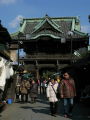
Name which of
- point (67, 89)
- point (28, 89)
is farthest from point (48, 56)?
point (67, 89)

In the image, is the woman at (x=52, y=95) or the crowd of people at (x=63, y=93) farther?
the woman at (x=52, y=95)

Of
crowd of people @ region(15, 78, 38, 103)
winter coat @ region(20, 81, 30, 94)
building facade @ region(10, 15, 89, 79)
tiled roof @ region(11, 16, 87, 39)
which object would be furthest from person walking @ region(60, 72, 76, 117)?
tiled roof @ region(11, 16, 87, 39)

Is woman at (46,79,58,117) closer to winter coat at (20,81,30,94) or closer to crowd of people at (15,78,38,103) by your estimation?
crowd of people at (15,78,38,103)

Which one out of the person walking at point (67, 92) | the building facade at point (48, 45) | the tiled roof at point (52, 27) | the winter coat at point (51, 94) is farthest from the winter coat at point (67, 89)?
the tiled roof at point (52, 27)

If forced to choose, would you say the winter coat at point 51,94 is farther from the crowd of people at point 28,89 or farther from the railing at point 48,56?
the railing at point 48,56

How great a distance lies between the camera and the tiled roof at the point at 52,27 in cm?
4147

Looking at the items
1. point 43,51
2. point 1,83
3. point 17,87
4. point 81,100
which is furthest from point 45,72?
point 1,83

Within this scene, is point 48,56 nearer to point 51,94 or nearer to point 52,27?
point 52,27

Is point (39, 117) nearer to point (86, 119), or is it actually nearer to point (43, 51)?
point (86, 119)

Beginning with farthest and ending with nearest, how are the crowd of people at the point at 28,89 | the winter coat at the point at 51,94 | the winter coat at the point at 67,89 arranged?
1. the crowd of people at the point at 28,89
2. the winter coat at the point at 51,94
3. the winter coat at the point at 67,89

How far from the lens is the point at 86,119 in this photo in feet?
39.7

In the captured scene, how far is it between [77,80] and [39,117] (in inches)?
269

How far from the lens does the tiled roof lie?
41.5 metres

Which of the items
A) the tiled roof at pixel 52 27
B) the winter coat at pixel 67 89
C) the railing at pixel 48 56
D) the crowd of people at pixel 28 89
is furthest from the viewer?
the tiled roof at pixel 52 27
